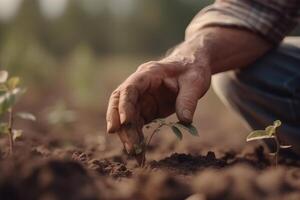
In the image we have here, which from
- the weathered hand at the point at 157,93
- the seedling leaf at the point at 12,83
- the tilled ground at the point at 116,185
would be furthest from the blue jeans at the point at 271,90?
the seedling leaf at the point at 12,83

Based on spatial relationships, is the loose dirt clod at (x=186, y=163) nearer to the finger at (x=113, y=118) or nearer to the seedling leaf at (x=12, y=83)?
the finger at (x=113, y=118)

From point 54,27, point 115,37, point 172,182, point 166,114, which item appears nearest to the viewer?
point 172,182

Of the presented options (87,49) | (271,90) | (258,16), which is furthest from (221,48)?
(87,49)

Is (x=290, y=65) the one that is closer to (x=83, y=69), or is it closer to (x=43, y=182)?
(x=43, y=182)

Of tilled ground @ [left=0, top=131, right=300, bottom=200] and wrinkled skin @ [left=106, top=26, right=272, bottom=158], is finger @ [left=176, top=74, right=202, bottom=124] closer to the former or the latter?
wrinkled skin @ [left=106, top=26, right=272, bottom=158]

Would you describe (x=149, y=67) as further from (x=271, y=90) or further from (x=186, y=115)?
(x=271, y=90)

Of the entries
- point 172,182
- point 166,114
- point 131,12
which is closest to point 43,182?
point 172,182
